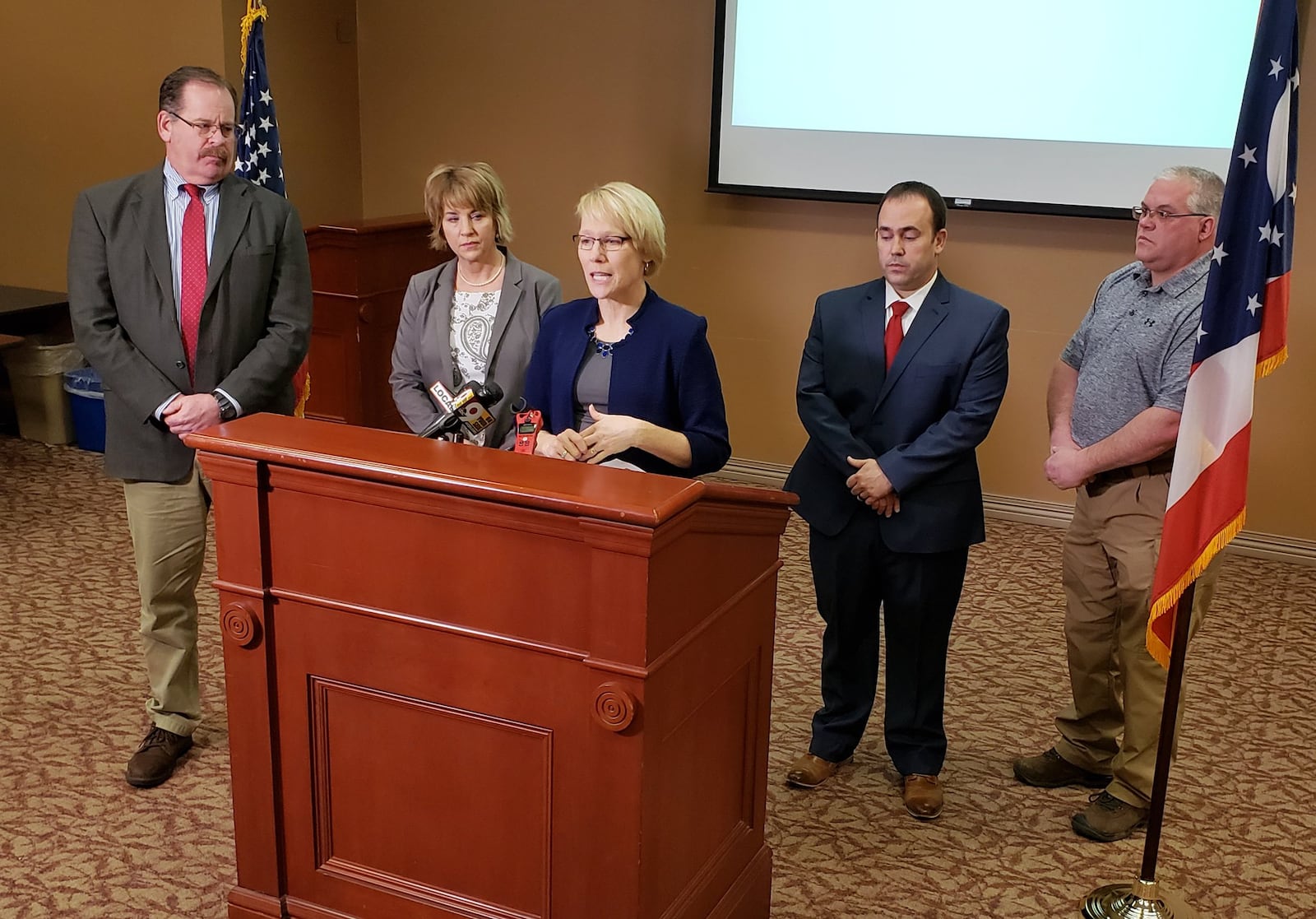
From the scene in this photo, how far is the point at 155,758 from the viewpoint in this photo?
3.58 meters

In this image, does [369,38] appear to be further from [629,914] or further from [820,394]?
[629,914]

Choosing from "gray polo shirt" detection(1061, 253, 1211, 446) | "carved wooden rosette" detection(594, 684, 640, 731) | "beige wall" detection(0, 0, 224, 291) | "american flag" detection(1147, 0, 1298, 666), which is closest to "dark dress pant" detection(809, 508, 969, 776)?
"gray polo shirt" detection(1061, 253, 1211, 446)

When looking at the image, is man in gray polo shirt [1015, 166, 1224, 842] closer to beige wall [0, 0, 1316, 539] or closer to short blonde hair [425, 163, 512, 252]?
short blonde hair [425, 163, 512, 252]

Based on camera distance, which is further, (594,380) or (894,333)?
(894,333)

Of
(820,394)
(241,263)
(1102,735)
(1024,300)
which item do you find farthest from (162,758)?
(1024,300)

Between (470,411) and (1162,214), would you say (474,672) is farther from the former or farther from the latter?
(1162,214)

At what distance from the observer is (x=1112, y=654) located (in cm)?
359

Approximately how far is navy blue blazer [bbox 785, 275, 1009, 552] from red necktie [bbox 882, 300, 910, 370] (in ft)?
0.08

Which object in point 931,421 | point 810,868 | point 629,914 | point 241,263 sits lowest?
point 810,868

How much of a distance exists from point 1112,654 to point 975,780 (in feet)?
1.79

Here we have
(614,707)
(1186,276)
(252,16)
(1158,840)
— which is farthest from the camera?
(252,16)

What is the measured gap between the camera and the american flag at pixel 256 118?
17.4 feet

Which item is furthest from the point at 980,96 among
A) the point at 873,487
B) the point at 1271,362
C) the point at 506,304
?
the point at 1271,362

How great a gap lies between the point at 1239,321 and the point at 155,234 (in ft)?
8.73
